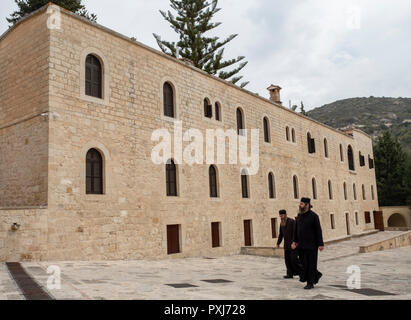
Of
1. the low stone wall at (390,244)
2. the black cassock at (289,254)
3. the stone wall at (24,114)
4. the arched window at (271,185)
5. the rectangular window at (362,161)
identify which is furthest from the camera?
the rectangular window at (362,161)

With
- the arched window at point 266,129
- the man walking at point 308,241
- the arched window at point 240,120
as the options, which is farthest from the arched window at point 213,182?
the man walking at point 308,241

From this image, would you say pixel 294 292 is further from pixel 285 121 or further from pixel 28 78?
pixel 285 121

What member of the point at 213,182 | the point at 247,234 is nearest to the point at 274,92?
the point at 247,234

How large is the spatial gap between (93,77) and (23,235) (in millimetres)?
4970

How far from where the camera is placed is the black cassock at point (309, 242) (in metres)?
→ 5.85

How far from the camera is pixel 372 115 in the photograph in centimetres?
7169

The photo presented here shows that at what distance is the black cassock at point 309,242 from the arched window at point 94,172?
641cm

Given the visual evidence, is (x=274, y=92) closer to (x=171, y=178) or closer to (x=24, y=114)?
(x=171, y=178)

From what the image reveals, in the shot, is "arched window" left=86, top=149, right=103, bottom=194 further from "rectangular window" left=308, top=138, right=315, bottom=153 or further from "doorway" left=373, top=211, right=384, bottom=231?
"doorway" left=373, top=211, right=384, bottom=231

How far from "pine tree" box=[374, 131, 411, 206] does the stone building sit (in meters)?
28.6

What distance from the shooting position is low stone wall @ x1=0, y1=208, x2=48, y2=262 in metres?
8.21

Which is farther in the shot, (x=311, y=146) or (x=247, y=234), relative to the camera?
(x=311, y=146)

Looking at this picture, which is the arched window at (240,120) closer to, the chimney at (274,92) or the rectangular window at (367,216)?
the chimney at (274,92)
